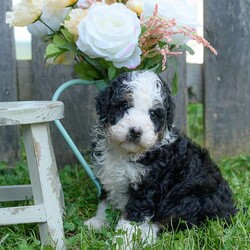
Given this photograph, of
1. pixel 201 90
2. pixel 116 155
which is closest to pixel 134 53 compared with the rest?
pixel 116 155

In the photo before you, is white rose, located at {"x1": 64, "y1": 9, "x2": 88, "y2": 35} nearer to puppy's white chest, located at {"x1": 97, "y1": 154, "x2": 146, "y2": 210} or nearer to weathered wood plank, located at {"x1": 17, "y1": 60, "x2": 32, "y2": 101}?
puppy's white chest, located at {"x1": 97, "y1": 154, "x2": 146, "y2": 210}

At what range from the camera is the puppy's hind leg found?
3.49 m

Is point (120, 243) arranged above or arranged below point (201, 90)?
below

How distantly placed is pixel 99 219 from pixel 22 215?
601 millimetres

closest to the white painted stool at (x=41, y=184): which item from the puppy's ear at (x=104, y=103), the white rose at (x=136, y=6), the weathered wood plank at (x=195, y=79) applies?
the puppy's ear at (x=104, y=103)

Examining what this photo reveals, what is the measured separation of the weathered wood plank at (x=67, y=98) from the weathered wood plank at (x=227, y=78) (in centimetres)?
103

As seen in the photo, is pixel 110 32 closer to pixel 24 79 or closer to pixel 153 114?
pixel 153 114

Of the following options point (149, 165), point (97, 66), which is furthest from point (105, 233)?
point (97, 66)

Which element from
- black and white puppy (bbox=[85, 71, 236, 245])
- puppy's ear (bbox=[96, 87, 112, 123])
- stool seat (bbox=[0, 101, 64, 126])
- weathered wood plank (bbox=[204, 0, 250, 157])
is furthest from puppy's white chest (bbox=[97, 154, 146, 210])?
weathered wood plank (bbox=[204, 0, 250, 157])

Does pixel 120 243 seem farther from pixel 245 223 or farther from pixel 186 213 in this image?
pixel 245 223

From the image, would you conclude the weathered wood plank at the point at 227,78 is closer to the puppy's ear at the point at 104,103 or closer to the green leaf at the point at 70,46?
the green leaf at the point at 70,46

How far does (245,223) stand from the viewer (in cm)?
342

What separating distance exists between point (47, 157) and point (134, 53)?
2.63 ft

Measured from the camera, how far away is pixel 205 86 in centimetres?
485
